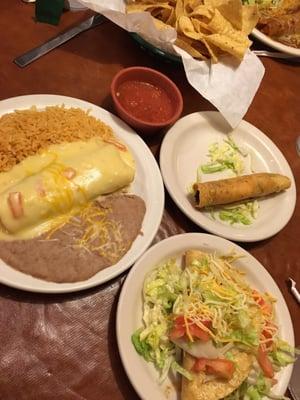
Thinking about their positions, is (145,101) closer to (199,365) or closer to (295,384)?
(199,365)

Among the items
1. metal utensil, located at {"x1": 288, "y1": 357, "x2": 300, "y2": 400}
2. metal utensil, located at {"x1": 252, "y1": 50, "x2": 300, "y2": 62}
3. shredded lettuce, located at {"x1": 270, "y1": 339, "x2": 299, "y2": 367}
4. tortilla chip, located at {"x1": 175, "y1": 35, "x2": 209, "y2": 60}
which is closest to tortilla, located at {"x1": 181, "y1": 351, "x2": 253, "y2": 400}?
shredded lettuce, located at {"x1": 270, "y1": 339, "x2": 299, "y2": 367}

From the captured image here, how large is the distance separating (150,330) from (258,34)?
1811 millimetres

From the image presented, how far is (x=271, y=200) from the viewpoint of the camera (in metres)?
1.96

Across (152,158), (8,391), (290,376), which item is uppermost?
(152,158)

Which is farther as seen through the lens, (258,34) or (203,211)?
(258,34)

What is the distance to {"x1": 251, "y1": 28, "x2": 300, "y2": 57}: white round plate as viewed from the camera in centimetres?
246

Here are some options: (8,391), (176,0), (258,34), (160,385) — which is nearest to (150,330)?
(160,385)

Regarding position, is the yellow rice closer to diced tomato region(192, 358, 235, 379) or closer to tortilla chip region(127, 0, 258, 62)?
tortilla chip region(127, 0, 258, 62)

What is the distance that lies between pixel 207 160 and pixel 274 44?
951 millimetres

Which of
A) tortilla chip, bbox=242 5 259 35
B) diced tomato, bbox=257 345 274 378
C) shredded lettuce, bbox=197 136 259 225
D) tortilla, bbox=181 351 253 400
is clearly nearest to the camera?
tortilla, bbox=181 351 253 400

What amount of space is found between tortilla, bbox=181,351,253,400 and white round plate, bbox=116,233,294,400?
0.08 m

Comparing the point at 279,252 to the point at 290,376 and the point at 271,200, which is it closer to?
the point at 271,200

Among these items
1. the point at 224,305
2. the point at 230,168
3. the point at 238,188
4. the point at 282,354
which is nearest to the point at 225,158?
the point at 230,168

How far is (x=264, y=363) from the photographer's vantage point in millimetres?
1435
